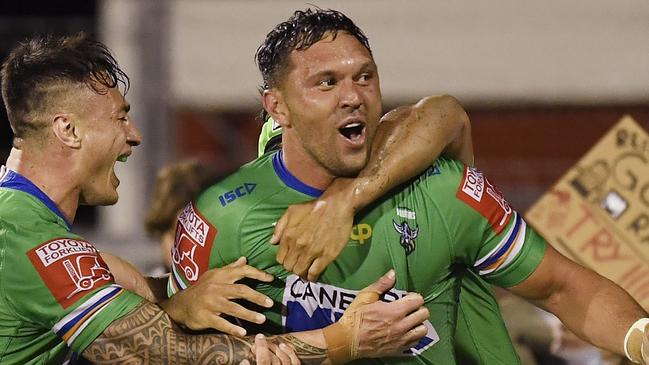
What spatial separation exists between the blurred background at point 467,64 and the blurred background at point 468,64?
0.01 m

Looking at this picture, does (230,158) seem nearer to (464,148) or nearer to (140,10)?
(140,10)

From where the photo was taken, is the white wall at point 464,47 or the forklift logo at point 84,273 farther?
the white wall at point 464,47

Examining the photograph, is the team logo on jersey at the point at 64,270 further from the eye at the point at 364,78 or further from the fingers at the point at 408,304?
the eye at the point at 364,78

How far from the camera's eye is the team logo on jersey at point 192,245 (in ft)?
12.8

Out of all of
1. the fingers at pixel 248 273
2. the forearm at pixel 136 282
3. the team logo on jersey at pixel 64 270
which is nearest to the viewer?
the team logo on jersey at pixel 64 270

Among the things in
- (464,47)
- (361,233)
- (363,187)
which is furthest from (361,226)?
(464,47)

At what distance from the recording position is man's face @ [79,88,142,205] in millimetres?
3910

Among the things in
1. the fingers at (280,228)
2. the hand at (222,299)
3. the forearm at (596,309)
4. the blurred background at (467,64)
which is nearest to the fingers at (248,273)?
the hand at (222,299)

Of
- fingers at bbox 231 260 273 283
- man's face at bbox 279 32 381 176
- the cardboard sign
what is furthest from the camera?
the cardboard sign

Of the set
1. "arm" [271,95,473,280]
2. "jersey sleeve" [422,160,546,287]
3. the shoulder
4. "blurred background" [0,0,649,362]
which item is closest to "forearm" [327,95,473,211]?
"arm" [271,95,473,280]

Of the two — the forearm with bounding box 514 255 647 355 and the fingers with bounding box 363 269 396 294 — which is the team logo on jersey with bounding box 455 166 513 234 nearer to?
the forearm with bounding box 514 255 647 355

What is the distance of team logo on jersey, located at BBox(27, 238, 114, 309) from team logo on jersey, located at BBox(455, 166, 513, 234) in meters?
1.15

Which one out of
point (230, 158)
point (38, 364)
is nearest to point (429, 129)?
point (38, 364)

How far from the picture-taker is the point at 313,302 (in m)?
3.88
